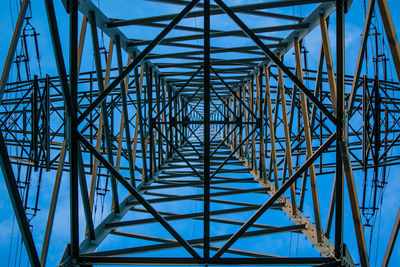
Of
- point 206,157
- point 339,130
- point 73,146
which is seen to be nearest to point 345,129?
point 339,130

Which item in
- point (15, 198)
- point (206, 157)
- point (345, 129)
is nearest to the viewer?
point (15, 198)

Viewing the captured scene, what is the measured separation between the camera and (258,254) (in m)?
7.19

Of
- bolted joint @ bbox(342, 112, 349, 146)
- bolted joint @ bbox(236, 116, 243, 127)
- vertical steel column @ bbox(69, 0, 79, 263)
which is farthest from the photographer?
bolted joint @ bbox(236, 116, 243, 127)

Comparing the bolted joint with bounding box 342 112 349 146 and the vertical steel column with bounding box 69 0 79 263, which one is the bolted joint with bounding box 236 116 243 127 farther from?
the vertical steel column with bounding box 69 0 79 263

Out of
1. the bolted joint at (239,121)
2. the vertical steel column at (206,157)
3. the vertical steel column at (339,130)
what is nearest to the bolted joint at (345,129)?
the vertical steel column at (339,130)

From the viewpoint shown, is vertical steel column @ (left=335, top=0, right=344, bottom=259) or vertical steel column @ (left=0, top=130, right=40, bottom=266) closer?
vertical steel column @ (left=0, top=130, right=40, bottom=266)

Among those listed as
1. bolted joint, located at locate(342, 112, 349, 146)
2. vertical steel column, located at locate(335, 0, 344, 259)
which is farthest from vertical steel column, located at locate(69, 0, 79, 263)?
bolted joint, located at locate(342, 112, 349, 146)

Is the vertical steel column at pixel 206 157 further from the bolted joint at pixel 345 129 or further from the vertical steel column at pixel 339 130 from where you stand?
the bolted joint at pixel 345 129

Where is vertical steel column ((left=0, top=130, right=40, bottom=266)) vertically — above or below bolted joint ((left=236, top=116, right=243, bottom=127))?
below

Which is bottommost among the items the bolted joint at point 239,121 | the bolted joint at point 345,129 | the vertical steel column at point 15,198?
the vertical steel column at point 15,198

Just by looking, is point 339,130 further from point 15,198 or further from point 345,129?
point 15,198

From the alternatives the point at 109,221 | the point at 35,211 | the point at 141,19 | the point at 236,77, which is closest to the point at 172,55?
the point at 141,19

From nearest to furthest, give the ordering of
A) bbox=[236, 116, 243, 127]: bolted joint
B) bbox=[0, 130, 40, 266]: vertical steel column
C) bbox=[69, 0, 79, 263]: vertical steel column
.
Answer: bbox=[0, 130, 40, 266]: vertical steel column
bbox=[69, 0, 79, 263]: vertical steel column
bbox=[236, 116, 243, 127]: bolted joint

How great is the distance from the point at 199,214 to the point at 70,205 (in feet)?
10.7
